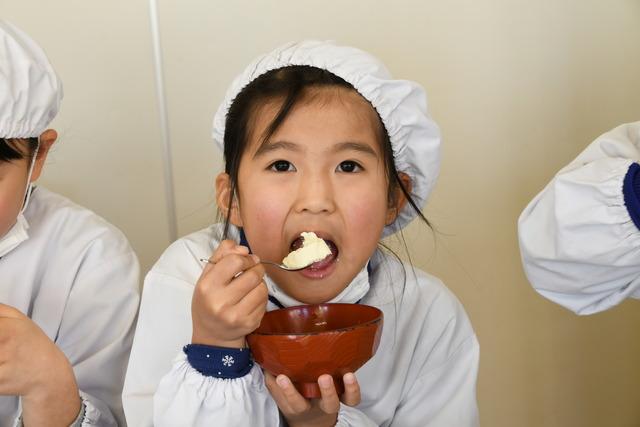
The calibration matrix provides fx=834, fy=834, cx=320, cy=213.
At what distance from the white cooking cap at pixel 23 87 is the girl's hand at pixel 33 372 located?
0.25 meters

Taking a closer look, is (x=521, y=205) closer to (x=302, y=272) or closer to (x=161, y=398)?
(x=302, y=272)

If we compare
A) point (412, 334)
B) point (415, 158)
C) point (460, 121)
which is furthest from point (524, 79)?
point (412, 334)

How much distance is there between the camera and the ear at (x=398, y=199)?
118cm

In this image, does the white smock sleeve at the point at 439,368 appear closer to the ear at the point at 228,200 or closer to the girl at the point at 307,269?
the girl at the point at 307,269

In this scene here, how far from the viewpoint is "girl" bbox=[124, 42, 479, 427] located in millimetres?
957

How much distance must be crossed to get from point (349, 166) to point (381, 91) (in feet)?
0.35

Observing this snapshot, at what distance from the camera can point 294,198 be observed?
1.04 m

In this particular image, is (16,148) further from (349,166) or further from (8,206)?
(349,166)

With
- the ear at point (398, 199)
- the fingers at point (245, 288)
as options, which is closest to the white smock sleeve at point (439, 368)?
the ear at point (398, 199)

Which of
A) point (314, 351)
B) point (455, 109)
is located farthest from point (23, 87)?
point (455, 109)

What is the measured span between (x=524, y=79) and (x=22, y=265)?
962 millimetres

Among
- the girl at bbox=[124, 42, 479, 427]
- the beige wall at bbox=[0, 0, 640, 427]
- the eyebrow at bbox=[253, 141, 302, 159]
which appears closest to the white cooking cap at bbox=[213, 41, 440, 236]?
the girl at bbox=[124, 42, 479, 427]

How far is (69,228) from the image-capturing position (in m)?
1.25

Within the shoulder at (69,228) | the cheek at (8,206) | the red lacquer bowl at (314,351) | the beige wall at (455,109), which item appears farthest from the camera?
the beige wall at (455,109)
